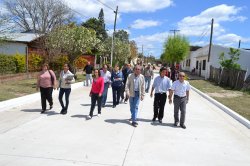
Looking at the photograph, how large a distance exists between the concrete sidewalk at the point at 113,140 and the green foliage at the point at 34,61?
13.0m

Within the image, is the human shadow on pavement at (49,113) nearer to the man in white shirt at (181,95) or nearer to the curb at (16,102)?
the curb at (16,102)

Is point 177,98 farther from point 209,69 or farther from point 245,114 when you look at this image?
point 209,69

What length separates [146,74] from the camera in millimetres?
20062

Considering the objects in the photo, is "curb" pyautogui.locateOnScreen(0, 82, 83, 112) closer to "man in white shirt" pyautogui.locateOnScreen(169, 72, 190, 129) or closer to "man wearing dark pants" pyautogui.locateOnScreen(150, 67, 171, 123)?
"man wearing dark pants" pyautogui.locateOnScreen(150, 67, 171, 123)

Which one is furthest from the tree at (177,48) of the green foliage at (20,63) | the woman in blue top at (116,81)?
the woman in blue top at (116,81)

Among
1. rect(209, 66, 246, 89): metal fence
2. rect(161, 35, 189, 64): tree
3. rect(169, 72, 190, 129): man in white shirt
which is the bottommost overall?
rect(209, 66, 246, 89): metal fence

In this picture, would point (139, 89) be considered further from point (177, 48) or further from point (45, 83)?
point (177, 48)

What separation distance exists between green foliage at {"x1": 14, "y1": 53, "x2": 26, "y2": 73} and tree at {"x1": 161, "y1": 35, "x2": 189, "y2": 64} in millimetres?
44744

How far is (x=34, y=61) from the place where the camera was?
2461 centimetres

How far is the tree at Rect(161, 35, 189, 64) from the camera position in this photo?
6469 centimetres

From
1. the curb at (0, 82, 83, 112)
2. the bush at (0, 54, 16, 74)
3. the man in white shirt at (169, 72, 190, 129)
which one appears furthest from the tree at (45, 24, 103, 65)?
the man in white shirt at (169, 72, 190, 129)

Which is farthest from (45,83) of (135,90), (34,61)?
(34,61)

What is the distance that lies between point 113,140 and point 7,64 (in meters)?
15.0

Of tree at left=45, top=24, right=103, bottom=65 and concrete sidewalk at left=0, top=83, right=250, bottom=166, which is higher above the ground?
tree at left=45, top=24, right=103, bottom=65
